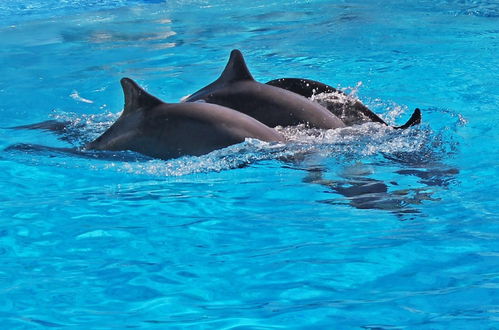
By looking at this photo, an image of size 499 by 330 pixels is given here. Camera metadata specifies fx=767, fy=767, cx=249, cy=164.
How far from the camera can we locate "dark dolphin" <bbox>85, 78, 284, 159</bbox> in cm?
510

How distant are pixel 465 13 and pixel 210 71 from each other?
5452 millimetres

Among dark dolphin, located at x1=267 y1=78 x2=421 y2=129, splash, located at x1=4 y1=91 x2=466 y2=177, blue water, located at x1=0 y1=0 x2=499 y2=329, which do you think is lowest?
blue water, located at x1=0 y1=0 x2=499 y2=329

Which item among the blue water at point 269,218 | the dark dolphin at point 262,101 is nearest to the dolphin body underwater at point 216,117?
the dark dolphin at point 262,101

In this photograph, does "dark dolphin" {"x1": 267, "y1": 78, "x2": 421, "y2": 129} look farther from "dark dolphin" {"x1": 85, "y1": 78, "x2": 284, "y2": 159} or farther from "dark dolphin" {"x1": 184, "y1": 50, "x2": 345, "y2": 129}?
"dark dolphin" {"x1": 85, "y1": 78, "x2": 284, "y2": 159}

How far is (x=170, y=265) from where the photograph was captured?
3637 millimetres

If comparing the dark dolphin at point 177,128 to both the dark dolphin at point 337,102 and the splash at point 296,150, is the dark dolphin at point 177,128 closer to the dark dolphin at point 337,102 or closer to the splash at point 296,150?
the splash at point 296,150

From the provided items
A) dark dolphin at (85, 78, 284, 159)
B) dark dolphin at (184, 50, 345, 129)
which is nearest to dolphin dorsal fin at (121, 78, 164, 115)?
dark dolphin at (85, 78, 284, 159)

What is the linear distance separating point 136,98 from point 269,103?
1048 mm

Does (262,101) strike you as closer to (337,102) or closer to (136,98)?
(337,102)

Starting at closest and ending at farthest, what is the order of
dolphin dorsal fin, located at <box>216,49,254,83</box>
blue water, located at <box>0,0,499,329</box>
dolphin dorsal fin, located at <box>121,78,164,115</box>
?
blue water, located at <box>0,0,499,329</box> < dolphin dorsal fin, located at <box>121,78,164,115</box> < dolphin dorsal fin, located at <box>216,49,254,83</box>

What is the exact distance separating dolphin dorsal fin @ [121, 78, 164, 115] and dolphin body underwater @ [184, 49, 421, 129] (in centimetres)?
66

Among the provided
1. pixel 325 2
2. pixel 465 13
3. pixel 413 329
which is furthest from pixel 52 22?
pixel 413 329

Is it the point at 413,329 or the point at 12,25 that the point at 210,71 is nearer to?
the point at 12,25

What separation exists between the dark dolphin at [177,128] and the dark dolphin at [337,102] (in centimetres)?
100
